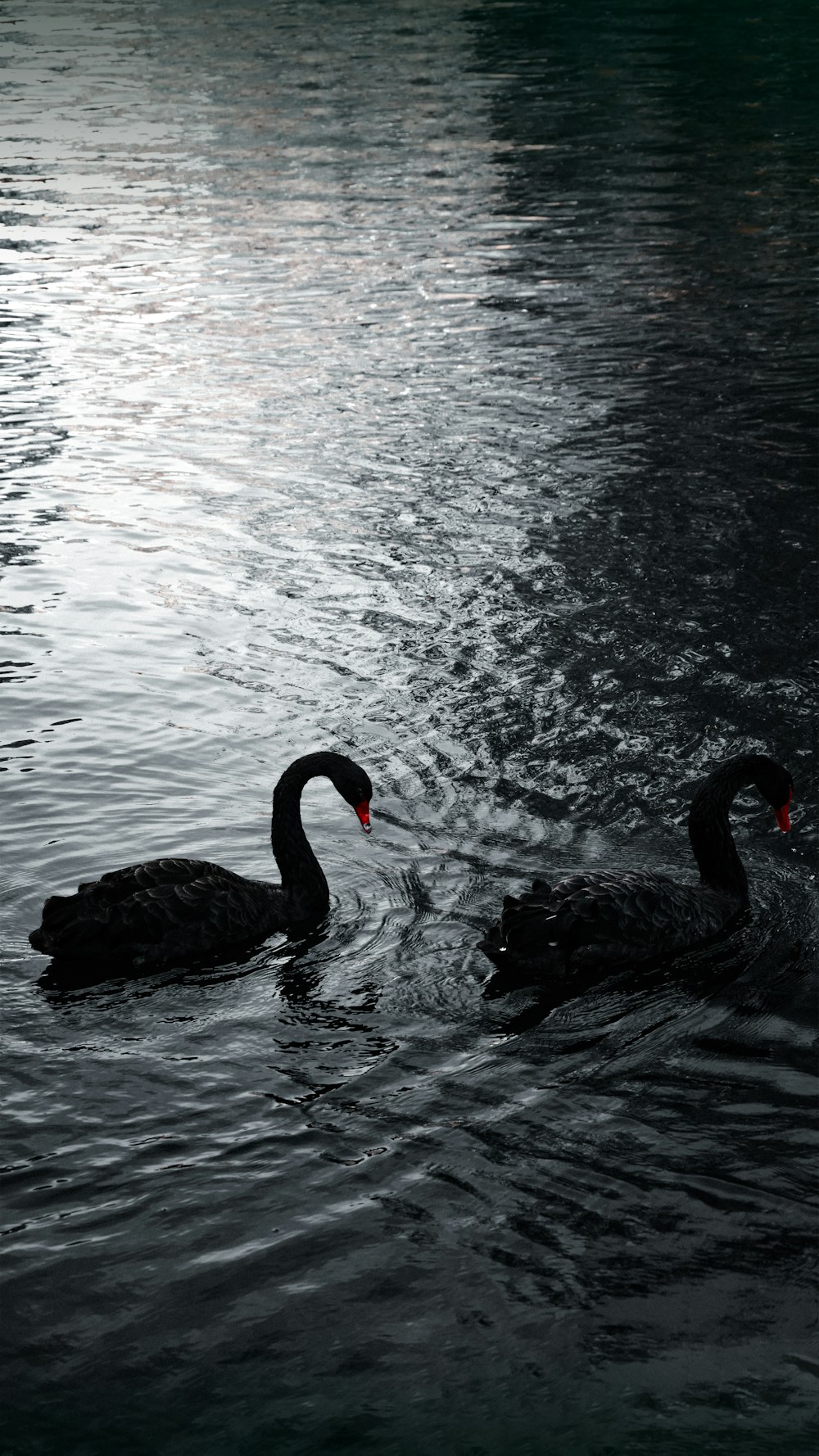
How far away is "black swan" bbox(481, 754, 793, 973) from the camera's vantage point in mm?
7684

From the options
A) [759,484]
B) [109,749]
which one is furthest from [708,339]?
[109,749]

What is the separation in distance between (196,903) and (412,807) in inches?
81.6

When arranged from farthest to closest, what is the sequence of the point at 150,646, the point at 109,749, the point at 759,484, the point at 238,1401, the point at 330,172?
the point at 330,172 < the point at 759,484 < the point at 150,646 < the point at 109,749 < the point at 238,1401

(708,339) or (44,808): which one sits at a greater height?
(708,339)

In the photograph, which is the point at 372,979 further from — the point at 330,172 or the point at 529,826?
the point at 330,172

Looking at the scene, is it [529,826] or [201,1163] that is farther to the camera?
[529,826]

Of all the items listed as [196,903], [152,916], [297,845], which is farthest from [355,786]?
[152,916]

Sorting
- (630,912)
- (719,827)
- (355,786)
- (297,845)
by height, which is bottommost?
(630,912)

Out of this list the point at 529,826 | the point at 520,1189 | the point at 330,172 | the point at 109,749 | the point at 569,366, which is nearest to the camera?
the point at 520,1189

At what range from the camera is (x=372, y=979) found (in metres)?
7.91

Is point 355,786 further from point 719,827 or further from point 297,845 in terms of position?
point 719,827

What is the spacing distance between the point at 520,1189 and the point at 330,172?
100 feet

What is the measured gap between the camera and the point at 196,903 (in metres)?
7.97

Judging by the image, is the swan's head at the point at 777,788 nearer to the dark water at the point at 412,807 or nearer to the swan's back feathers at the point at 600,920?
the dark water at the point at 412,807
